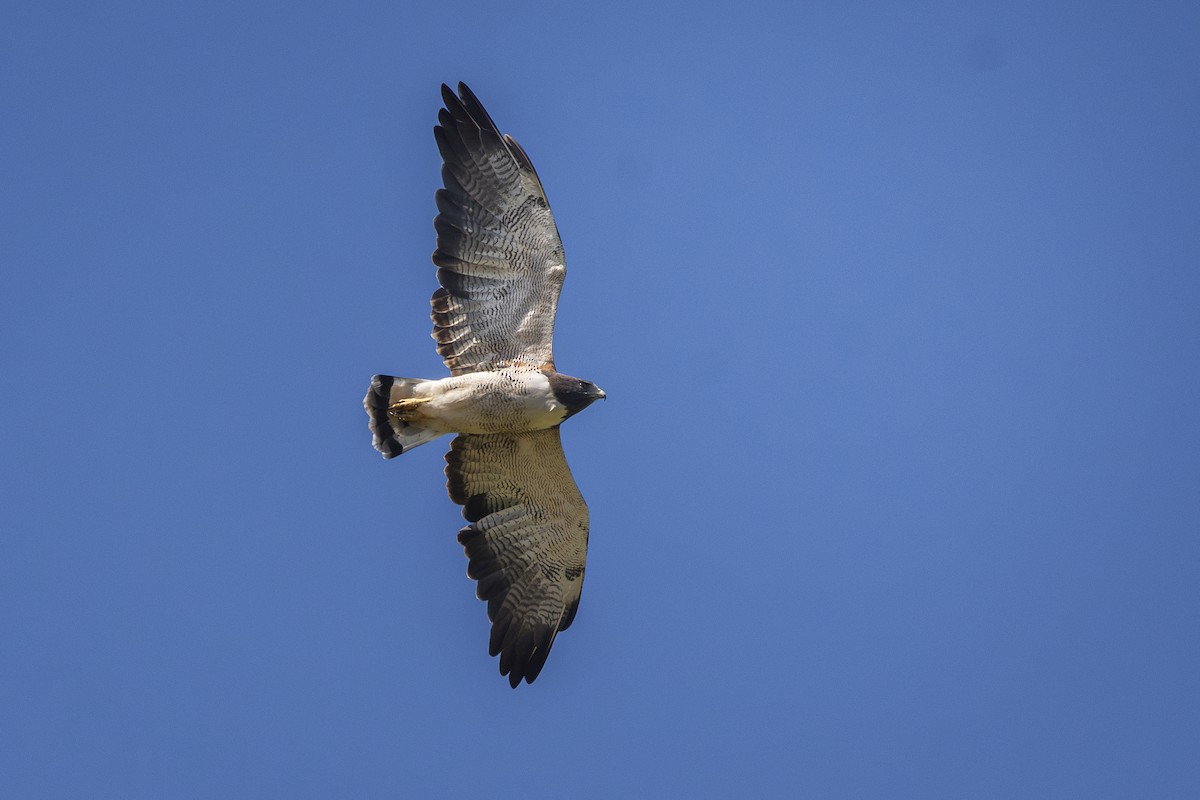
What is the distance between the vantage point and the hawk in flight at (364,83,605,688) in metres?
13.3

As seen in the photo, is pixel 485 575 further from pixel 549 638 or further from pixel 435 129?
pixel 435 129

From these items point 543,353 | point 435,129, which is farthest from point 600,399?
point 435,129

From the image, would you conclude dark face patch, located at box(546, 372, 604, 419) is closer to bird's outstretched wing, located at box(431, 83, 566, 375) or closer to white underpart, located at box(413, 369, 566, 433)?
white underpart, located at box(413, 369, 566, 433)

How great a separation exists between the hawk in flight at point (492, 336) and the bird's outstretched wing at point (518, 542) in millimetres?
A: 24

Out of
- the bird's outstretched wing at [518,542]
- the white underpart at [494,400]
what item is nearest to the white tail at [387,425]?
the white underpart at [494,400]

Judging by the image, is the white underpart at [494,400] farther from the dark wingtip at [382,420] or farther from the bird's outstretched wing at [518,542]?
the bird's outstretched wing at [518,542]

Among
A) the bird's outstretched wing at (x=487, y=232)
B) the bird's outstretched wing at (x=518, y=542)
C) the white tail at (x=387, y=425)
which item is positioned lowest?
the bird's outstretched wing at (x=518, y=542)

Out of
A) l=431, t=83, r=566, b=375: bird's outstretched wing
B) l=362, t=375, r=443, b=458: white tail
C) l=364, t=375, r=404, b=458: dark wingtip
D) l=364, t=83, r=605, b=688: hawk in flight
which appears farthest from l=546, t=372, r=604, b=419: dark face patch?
l=364, t=375, r=404, b=458: dark wingtip

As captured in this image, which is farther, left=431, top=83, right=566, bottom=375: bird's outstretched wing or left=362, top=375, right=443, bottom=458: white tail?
left=362, top=375, right=443, bottom=458: white tail

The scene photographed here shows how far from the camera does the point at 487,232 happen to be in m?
13.4

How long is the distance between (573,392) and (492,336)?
3.26 feet

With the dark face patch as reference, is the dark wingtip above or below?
below

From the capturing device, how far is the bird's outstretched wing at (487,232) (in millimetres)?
13344

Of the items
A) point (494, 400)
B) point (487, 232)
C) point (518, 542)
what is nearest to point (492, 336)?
point (494, 400)
